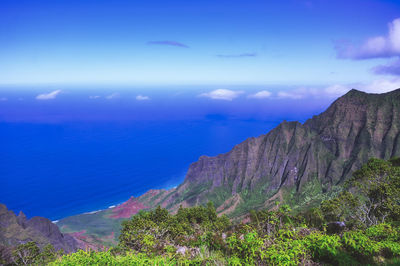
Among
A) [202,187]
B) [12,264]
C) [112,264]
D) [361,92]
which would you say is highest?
[361,92]

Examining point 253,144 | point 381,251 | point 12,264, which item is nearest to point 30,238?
point 12,264

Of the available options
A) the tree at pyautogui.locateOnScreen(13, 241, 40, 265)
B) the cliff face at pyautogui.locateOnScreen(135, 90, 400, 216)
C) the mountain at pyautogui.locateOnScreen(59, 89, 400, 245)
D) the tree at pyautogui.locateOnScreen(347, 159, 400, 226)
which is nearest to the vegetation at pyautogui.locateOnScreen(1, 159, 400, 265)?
the tree at pyautogui.locateOnScreen(347, 159, 400, 226)

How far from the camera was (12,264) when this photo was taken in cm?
3095

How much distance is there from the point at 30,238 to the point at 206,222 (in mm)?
53412

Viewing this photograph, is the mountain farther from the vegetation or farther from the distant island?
the vegetation

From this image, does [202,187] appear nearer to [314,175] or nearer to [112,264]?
[314,175]

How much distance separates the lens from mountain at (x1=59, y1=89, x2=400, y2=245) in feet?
445

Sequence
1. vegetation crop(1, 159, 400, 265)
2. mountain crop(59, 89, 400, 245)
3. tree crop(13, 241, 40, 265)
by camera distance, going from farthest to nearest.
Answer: mountain crop(59, 89, 400, 245) < tree crop(13, 241, 40, 265) < vegetation crop(1, 159, 400, 265)

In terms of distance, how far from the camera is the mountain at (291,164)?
445 ft

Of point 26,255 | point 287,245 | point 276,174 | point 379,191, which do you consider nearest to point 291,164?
point 276,174

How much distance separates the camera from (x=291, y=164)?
502ft

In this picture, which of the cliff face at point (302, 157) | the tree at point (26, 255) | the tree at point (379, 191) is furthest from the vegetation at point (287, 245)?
the cliff face at point (302, 157)

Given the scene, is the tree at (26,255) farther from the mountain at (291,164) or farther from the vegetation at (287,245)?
the mountain at (291,164)

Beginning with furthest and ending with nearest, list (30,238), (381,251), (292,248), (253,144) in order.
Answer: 1. (253,144)
2. (30,238)
3. (381,251)
4. (292,248)
